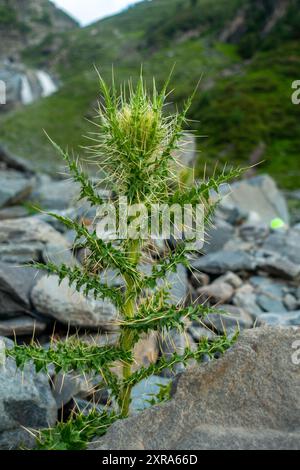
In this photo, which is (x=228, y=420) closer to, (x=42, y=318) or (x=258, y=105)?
(x=42, y=318)

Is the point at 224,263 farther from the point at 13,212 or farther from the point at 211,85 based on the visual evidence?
the point at 211,85

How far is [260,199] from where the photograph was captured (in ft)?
72.1

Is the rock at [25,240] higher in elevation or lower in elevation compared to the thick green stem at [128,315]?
higher

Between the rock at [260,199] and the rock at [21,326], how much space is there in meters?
14.3

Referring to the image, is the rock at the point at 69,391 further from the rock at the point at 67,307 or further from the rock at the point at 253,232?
the rock at the point at 253,232

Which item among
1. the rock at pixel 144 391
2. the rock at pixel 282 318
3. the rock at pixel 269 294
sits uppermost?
the rock at pixel 269 294

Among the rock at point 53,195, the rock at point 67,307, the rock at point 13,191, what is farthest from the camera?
the rock at point 53,195

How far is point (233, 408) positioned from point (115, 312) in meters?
3.61

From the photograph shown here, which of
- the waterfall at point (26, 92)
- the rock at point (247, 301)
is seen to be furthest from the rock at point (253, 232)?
the waterfall at point (26, 92)

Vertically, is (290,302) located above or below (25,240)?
below

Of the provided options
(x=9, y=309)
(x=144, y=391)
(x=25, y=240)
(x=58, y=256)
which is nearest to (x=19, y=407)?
(x=144, y=391)

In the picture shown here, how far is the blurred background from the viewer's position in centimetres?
6631

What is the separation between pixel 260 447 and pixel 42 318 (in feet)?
14.6

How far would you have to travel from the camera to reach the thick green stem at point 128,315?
14.8 feet
